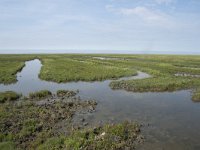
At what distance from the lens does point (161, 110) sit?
2262cm

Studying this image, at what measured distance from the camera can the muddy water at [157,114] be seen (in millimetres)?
15117

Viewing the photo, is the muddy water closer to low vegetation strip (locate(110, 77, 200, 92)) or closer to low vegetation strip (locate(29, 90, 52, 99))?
low vegetation strip (locate(110, 77, 200, 92))

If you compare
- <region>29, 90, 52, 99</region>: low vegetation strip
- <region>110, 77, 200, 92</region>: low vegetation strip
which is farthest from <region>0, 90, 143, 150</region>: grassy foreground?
<region>110, 77, 200, 92</region>: low vegetation strip

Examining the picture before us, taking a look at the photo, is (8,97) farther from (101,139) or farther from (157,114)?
(157,114)

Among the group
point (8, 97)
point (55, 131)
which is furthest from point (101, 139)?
point (8, 97)

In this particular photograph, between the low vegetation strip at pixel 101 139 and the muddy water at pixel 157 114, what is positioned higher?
the low vegetation strip at pixel 101 139

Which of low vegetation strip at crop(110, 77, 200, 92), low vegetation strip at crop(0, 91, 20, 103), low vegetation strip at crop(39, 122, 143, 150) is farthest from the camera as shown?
low vegetation strip at crop(110, 77, 200, 92)

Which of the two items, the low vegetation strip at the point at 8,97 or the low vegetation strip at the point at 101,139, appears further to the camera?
the low vegetation strip at the point at 8,97

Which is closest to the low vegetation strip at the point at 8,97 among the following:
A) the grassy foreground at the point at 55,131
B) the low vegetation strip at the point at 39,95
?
the low vegetation strip at the point at 39,95

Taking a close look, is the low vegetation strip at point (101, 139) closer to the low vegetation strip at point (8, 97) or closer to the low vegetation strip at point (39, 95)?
the low vegetation strip at point (39, 95)

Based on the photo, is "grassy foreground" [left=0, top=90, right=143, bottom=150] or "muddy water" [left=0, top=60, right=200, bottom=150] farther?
"muddy water" [left=0, top=60, right=200, bottom=150]

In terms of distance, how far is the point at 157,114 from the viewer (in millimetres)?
21219

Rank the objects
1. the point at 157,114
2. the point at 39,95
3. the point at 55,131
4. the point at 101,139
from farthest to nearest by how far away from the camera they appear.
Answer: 1. the point at 39,95
2. the point at 157,114
3. the point at 55,131
4. the point at 101,139

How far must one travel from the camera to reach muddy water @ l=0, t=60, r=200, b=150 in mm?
15117
